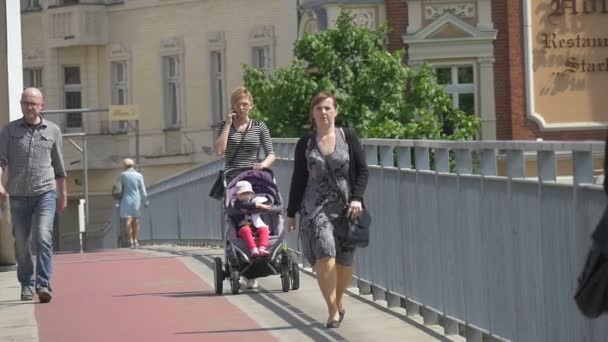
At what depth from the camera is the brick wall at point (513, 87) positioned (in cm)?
4950

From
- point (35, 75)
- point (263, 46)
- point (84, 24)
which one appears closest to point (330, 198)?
point (263, 46)

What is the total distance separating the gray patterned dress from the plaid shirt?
3.49m

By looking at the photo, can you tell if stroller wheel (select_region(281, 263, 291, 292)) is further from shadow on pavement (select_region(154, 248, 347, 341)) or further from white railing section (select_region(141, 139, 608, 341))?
white railing section (select_region(141, 139, 608, 341))

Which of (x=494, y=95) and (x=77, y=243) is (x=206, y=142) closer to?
(x=77, y=243)

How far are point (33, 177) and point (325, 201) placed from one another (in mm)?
3698

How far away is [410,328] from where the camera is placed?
1354 cm

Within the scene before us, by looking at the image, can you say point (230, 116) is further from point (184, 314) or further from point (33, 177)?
point (184, 314)

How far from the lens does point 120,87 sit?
6203 cm

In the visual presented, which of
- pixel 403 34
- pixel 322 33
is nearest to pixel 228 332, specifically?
pixel 322 33

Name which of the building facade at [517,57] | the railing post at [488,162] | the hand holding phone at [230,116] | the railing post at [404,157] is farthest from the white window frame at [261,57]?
the railing post at [488,162]

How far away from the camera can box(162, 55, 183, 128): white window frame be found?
59.6 meters

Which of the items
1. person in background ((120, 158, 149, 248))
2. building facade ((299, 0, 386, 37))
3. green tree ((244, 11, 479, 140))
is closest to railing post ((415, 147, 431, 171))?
person in background ((120, 158, 149, 248))

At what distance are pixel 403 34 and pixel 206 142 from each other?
11051mm

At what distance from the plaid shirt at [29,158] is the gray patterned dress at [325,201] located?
3.49 m
